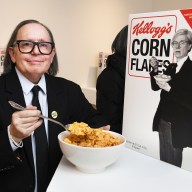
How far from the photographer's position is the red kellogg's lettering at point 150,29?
970mm

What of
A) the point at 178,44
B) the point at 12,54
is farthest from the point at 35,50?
the point at 178,44

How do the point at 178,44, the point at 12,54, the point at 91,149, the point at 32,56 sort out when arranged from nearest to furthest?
1. the point at 91,149
2. the point at 178,44
3. the point at 32,56
4. the point at 12,54

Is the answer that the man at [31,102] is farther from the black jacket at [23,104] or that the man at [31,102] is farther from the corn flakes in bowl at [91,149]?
the corn flakes in bowl at [91,149]

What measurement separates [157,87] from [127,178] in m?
0.34

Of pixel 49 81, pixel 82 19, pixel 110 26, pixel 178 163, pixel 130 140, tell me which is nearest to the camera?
pixel 178 163

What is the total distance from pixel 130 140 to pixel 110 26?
7.52 ft

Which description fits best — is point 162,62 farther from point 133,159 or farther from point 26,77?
point 26,77

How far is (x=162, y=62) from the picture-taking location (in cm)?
99

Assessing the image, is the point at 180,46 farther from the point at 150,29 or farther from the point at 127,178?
the point at 127,178

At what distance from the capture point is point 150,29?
1019 millimetres

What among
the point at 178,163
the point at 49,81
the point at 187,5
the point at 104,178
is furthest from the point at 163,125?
the point at 187,5

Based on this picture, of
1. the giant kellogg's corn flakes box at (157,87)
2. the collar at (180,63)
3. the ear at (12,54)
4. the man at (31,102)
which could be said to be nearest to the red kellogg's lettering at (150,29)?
the giant kellogg's corn flakes box at (157,87)

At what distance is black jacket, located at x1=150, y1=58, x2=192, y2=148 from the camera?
92 cm

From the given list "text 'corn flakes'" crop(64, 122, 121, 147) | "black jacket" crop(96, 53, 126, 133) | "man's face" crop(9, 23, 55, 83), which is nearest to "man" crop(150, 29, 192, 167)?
"text 'corn flakes'" crop(64, 122, 121, 147)
